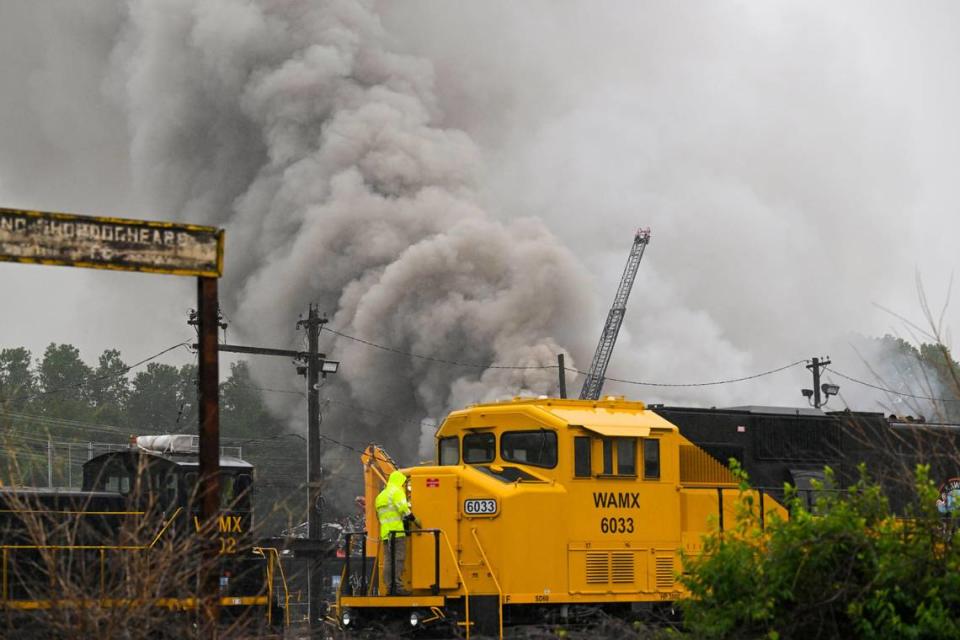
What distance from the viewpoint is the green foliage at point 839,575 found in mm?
8148

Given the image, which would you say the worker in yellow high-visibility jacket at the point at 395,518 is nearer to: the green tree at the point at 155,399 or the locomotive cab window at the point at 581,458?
the locomotive cab window at the point at 581,458

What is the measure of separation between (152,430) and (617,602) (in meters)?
77.0

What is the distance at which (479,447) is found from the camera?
14.7 metres

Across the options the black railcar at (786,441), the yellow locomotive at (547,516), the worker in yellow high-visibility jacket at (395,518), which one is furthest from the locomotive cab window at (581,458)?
the worker in yellow high-visibility jacket at (395,518)

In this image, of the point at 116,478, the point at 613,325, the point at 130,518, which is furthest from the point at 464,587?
the point at 613,325

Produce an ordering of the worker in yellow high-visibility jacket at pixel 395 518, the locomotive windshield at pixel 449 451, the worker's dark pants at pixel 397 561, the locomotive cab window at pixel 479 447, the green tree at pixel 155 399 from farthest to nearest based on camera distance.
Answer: the green tree at pixel 155 399
the locomotive windshield at pixel 449 451
the locomotive cab window at pixel 479 447
the worker's dark pants at pixel 397 561
the worker in yellow high-visibility jacket at pixel 395 518

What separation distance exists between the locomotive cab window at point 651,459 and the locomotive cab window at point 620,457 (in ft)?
0.50

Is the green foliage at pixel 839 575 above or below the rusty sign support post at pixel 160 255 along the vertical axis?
below

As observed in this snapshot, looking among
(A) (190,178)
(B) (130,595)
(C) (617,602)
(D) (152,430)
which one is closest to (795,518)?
(B) (130,595)

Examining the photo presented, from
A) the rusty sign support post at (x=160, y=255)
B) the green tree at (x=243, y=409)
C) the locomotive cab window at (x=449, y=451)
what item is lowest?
the locomotive cab window at (x=449, y=451)

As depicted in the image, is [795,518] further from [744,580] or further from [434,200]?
[434,200]

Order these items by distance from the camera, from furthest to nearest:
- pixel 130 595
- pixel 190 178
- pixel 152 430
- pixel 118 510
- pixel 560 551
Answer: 1. pixel 152 430
2. pixel 190 178
3. pixel 118 510
4. pixel 560 551
5. pixel 130 595

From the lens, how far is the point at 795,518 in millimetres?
8625

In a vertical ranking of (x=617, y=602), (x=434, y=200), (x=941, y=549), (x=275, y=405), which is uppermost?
(x=434, y=200)
